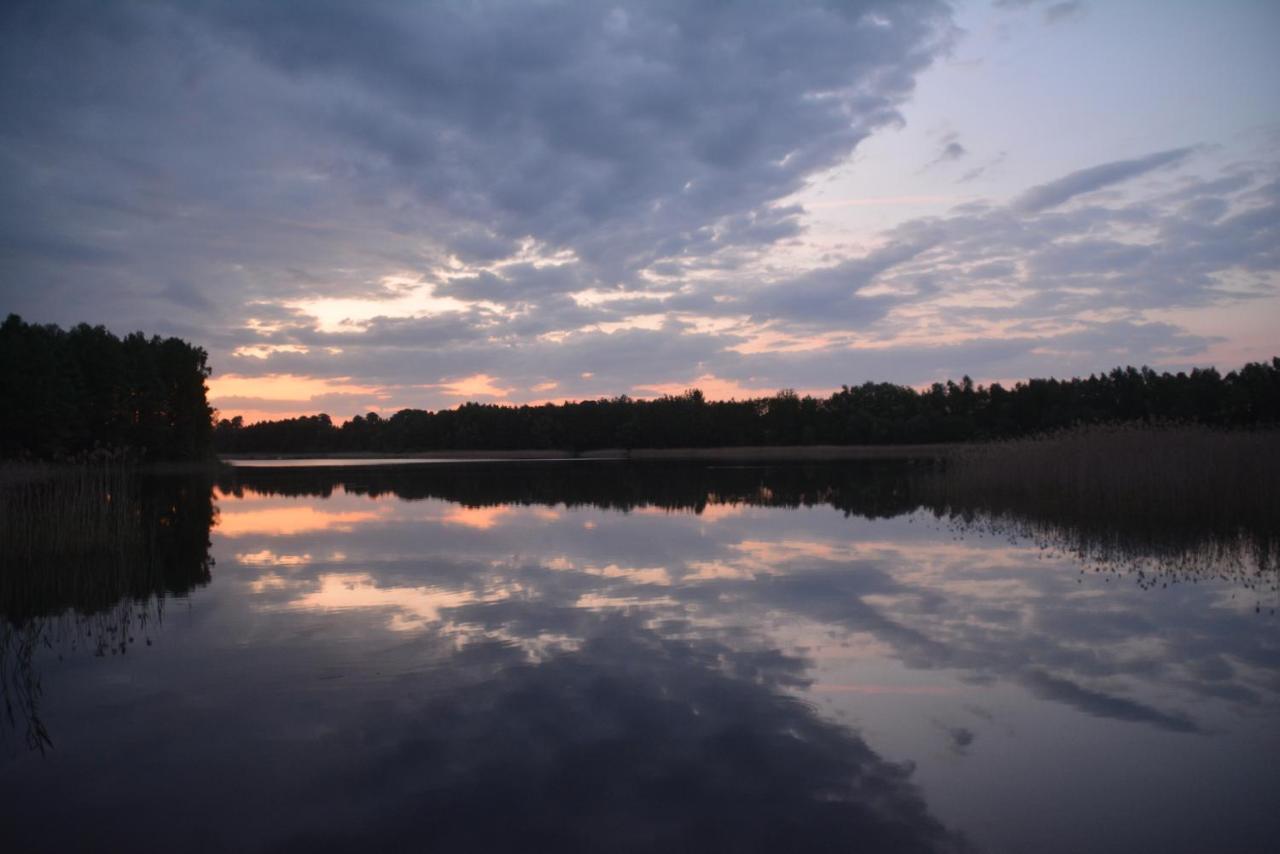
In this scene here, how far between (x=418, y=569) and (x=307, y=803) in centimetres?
704

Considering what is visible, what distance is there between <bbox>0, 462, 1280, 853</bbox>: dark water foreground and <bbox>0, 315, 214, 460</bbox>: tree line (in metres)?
26.1

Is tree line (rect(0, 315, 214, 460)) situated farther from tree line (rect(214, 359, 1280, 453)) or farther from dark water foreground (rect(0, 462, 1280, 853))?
tree line (rect(214, 359, 1280, 453))

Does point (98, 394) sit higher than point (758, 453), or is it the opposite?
point (98, 394)

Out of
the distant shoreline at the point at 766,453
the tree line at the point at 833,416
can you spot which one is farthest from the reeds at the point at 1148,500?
the tree line at the point at 833,416

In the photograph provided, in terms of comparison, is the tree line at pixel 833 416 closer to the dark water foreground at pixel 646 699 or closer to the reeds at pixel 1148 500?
the reeds at pixel 1148 500

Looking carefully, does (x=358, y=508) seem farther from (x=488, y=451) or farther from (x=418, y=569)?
(x=488, y=451)

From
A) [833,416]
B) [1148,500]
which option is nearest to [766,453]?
[833,416]

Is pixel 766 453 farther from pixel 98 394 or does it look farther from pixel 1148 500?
pixel 1148 500

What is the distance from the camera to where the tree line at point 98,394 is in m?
34.6

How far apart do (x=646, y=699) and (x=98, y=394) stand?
4923 centimetres

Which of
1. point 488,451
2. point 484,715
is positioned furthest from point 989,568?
point 488,451

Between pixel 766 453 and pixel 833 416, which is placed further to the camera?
pixel 833 416

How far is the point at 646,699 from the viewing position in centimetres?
511

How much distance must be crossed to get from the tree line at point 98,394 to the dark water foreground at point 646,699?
26148 millimetres
